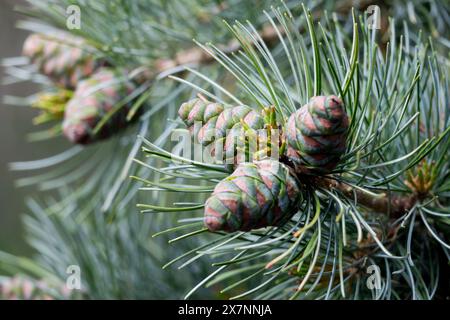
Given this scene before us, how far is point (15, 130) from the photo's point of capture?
1.81 meters

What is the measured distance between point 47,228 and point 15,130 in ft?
3.39

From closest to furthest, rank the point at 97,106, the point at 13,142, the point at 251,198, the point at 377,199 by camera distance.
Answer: the point at 251,198 → the point at 377,199 → the point at 97,106 → the point at 13,142

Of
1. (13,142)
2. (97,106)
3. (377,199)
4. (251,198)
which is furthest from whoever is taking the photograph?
(13,142)

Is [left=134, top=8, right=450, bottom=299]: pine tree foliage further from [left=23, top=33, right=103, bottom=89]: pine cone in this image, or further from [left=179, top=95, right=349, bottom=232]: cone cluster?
[left=23, top=33, right=103, bottom=89]: pine cone

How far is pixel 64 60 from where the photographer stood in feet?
Answer: 2.39

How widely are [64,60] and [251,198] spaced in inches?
16.4

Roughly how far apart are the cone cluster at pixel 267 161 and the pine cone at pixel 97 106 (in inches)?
10.7

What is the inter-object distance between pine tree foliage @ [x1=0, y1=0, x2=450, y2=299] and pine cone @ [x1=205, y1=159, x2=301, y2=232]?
0.03 meters

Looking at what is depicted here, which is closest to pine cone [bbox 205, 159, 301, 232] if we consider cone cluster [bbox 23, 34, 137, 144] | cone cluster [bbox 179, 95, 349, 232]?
cone cluster [bbox 179, 95, 349, 232]

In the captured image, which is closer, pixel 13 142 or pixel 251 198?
pixel 251 198

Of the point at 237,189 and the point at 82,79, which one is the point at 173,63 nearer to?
the point at 82,79

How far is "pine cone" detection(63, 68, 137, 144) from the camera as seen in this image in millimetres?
688

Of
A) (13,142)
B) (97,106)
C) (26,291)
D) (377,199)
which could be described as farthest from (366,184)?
(13,142)

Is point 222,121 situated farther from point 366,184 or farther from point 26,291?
point 26,291
